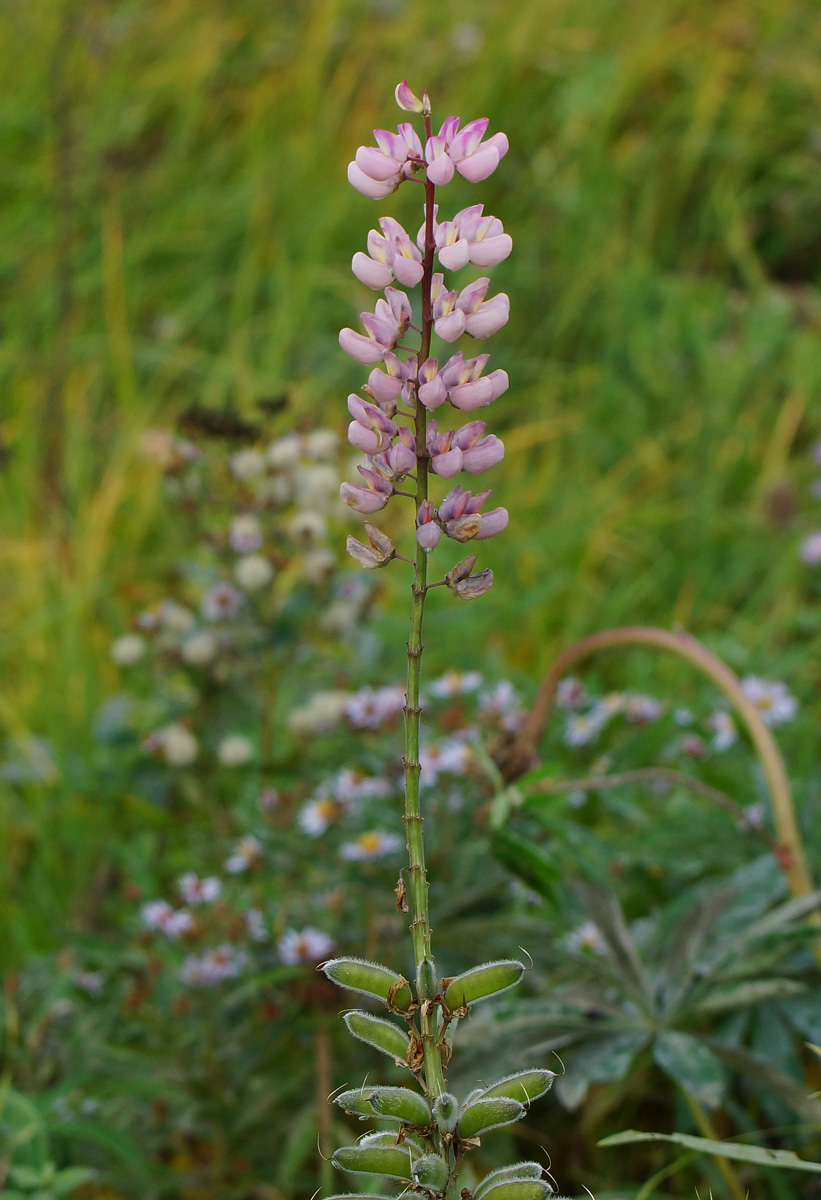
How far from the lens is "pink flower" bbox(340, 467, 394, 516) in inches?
33.3

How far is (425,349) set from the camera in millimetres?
826

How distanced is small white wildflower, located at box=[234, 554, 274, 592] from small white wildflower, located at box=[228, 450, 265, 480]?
0.15 meters

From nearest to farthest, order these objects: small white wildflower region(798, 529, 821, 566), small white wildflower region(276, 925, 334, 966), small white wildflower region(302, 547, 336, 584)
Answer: small white wildflower region(276, 925, 334, 966), small white wildflower region(302, 547, 336, 584), small white wildflower region(798, 529, 821, 566)

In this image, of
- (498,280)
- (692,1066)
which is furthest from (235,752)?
(498,280)

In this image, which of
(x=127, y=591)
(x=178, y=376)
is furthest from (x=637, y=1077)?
(x=178, y=376)

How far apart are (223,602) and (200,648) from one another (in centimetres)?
9

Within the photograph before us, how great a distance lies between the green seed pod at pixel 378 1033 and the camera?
2.77ft

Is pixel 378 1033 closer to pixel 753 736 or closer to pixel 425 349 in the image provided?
pixel 425 349

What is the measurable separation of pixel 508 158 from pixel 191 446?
2.87 m

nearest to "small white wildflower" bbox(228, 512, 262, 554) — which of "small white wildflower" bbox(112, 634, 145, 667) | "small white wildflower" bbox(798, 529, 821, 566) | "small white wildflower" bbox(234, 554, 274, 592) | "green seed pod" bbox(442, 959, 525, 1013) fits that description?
"small white wildflower" bbox(234, 554, 274, 592)

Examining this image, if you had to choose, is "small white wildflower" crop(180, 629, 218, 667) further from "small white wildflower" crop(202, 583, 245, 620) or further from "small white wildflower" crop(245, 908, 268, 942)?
"small white wildflower" crop(245, 908, 268, 942)

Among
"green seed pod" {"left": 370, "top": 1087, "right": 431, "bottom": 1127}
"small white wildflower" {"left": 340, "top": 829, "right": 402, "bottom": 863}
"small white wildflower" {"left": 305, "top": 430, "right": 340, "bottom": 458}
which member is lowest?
"green seed pod" {"left": 370, "top": 1087, "right": 431, "bottom": 1127}

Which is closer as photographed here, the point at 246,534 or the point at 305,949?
the point at 305,949

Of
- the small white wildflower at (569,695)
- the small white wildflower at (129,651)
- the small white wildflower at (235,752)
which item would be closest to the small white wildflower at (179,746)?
the small white wildflower at (235,752)
